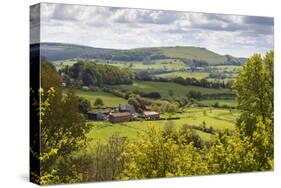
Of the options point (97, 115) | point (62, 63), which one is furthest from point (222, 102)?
point (62, 63)

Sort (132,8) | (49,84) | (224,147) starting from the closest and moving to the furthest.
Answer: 1. (49,84)
2. (132,8)
3. (224,147)

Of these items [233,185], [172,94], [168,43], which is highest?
[168,43]

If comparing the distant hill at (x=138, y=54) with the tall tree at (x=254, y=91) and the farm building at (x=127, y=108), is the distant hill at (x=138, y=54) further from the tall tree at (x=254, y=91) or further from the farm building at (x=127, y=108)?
the farm building at (x=127, y=108)

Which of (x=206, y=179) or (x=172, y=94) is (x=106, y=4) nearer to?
(x=172, y=94)

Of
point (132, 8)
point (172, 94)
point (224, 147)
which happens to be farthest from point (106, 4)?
point (224, 147)

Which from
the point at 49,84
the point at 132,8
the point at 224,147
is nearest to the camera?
the point at 49,84

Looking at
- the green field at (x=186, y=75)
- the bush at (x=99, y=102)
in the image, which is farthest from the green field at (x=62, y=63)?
the green field at (x=186, y=75)

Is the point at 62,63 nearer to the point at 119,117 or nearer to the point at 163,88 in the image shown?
the point at 119,117

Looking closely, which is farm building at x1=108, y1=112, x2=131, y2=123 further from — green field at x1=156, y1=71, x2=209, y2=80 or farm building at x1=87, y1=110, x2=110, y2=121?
green field at x1=156, y1=71, x2=209, y2=80
